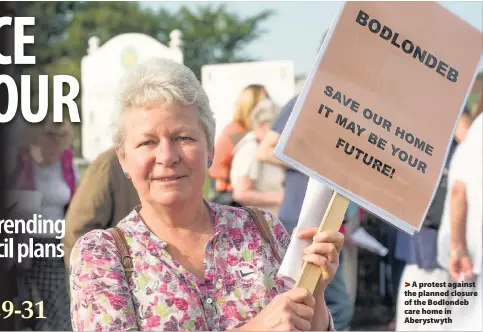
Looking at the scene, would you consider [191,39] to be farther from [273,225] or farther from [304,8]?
[273,225]

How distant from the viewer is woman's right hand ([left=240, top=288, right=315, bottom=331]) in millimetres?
1718

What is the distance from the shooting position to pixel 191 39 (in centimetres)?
312

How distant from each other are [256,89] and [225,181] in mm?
360

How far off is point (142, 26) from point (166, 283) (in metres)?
1.42

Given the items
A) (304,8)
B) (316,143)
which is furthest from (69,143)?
(316,143)

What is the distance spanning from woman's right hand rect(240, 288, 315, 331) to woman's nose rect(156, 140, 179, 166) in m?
0.36

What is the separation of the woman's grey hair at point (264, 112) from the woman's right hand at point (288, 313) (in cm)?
160

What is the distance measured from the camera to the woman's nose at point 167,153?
6.15 ft

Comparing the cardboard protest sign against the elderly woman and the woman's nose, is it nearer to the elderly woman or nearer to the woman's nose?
the elderly woman

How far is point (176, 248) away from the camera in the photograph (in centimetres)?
192

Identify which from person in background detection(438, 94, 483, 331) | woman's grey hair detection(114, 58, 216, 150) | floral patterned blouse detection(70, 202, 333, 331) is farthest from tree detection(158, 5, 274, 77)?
floral patterned blouse detection(70, 202, 333, 331)

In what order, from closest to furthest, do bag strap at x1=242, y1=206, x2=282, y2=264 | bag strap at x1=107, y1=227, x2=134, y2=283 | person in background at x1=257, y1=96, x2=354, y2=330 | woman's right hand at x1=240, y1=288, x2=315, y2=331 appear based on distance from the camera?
woman's right hand at x1=240, y1=288, x2=315, y2=331 < bag strap at x1=107, y1=227, x2=134, y2=283 < bag strap at x1=242, y1=206, x2=282, y2=264 < person in background at x1=257, y1=96, x2=354, y2=330

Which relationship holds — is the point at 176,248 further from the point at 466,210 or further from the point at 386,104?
the point at 466,210

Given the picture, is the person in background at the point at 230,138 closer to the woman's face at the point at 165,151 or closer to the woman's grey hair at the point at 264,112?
the woman's grey hair at the point at 264,112
